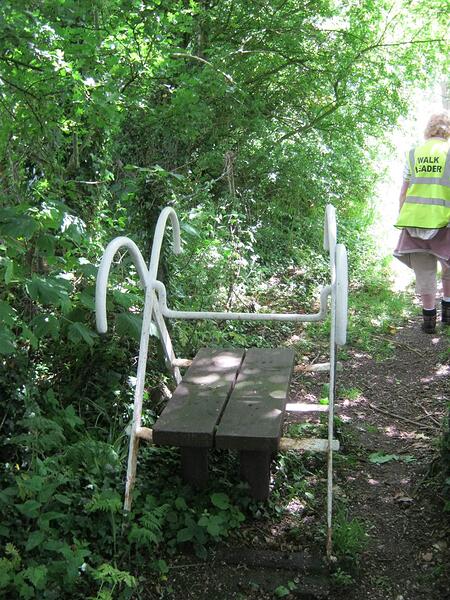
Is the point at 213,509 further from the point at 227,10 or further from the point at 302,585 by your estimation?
the point at 227,10

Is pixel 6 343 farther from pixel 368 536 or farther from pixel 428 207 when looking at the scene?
pixel 428 207

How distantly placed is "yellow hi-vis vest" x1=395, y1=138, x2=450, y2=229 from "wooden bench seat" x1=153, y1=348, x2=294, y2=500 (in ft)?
7.02

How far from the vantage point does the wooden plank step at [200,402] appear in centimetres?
278

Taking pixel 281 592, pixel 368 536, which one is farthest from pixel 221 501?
pixel 368 536

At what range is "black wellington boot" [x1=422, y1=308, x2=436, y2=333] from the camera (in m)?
5.61

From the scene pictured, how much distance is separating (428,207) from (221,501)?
10.6ft

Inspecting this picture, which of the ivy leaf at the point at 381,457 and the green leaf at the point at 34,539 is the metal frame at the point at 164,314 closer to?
the green leaf at the point at 34,539

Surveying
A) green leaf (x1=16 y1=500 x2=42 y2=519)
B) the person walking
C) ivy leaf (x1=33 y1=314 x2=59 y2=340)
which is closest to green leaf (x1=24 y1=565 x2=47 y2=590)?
green leaf (x1=16 y1=500 x2=42 y2=519)

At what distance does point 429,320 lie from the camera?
5.63 m

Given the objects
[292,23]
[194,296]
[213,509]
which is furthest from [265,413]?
[292,23]

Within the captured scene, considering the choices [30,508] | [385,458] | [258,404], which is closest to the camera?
[30,508]

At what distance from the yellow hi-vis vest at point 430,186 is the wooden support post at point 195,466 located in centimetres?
304

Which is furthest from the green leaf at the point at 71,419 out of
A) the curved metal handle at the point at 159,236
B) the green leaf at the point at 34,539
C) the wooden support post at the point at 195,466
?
the curved metal handle at the point at 159,236

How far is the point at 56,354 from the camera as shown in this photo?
3809 millimetres
